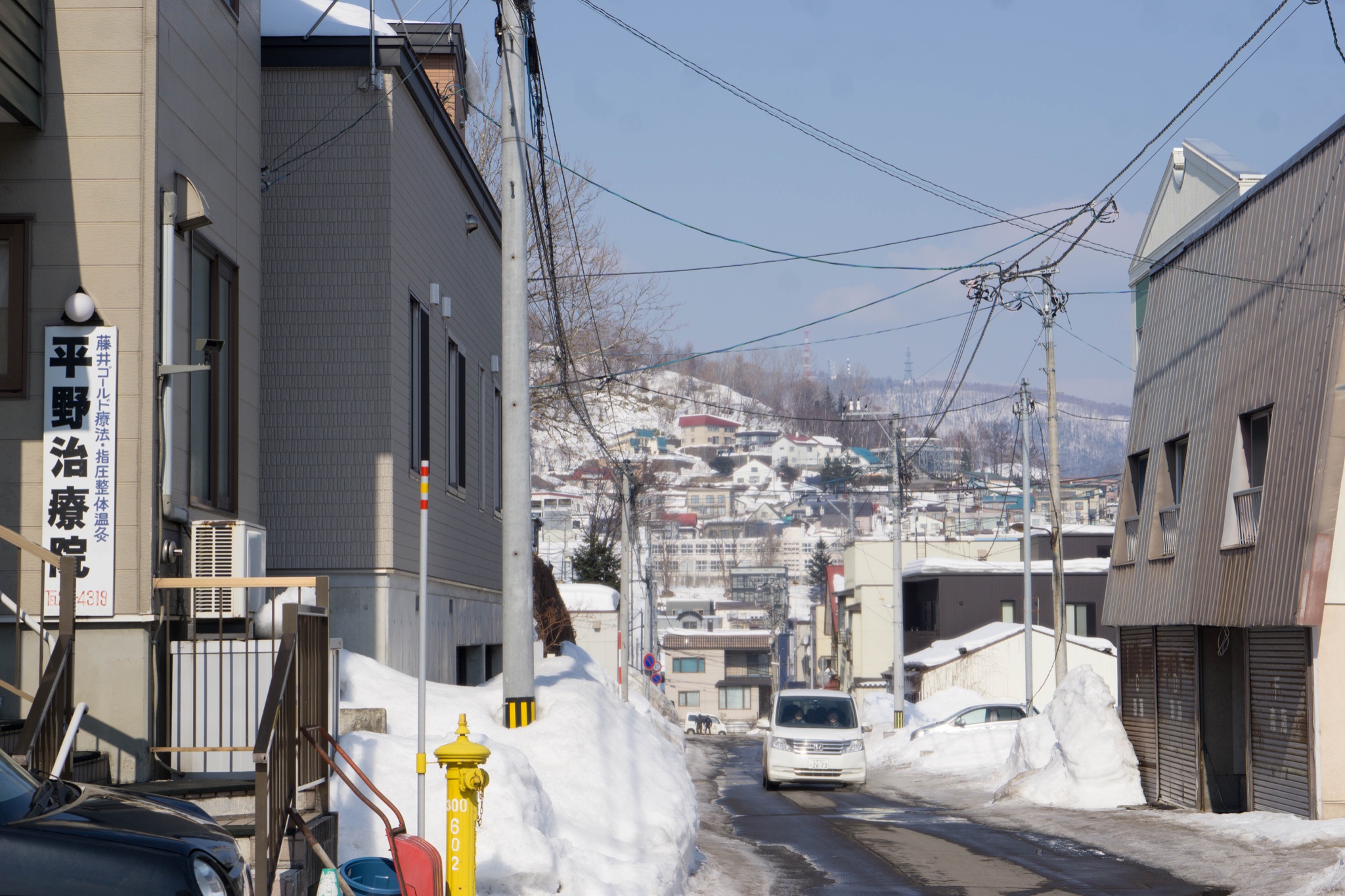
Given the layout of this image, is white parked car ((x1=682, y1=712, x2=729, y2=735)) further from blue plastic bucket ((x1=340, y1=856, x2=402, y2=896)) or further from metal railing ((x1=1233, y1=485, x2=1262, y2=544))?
blue plastic bucket ((x1=340, y1=856, x2=402, y2=896))

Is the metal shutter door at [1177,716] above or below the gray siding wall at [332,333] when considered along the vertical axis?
below

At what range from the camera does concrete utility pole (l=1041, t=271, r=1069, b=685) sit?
32.8 metres

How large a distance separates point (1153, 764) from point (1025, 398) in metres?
21.1

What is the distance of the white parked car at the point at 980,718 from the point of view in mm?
35562

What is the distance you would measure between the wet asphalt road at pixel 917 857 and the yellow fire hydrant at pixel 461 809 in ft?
16.0

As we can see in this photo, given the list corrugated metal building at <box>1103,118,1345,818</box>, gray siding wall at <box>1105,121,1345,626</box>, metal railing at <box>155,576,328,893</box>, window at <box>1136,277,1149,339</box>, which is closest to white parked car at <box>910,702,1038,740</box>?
window at <box>1136,277,1149,339</box>

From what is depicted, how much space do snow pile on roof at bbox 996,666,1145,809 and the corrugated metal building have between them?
45 cm

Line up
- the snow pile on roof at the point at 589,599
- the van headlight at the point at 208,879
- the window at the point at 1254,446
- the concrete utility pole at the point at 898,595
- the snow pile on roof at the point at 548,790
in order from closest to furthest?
the van headlight at the point at 208,879
the snow pile on roof at the point at 548,790
the window at the point at 1254,446
the concrete utility pole at the point at 898,595
the snow pile on roof at the point at 589,599

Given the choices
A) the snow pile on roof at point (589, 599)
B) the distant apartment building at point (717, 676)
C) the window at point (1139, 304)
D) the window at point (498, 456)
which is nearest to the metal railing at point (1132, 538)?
the window at point (1139, 304)

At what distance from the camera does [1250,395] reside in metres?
18.2

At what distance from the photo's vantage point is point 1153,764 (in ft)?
69.3

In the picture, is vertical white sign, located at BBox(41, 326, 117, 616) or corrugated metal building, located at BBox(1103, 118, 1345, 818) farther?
corrugated metal building, located at BBox(1103, 118, 1345, 818)

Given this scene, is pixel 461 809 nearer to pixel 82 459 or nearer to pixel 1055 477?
pixel 82 459

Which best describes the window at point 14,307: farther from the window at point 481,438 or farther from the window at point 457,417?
the window at point 481,438
